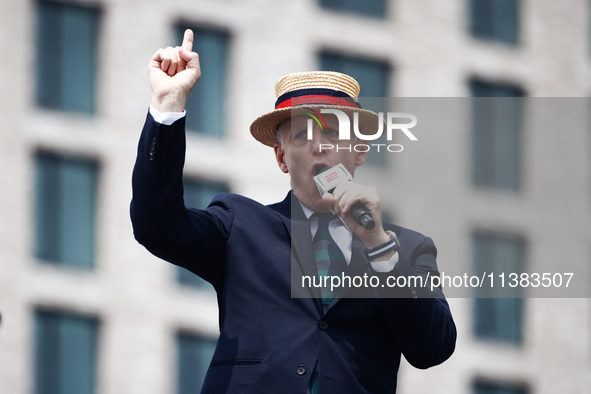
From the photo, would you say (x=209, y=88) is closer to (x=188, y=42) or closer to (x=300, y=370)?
(x=188, y=42)

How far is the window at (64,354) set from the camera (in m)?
26.8

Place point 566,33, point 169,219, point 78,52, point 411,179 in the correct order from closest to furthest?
point 169,219
point 411,179
point 78,52
point 566,33

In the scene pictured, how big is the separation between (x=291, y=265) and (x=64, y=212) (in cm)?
2282

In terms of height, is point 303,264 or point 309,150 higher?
point 309,150

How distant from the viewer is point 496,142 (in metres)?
28.7

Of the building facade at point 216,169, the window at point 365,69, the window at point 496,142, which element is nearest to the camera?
the building facade at point 216,169

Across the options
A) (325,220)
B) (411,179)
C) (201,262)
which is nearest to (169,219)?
(201,262)

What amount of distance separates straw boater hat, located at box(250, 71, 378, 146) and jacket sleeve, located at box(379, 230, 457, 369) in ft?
2.51

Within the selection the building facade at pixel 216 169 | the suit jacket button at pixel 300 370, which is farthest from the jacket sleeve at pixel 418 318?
the building facade at pixel 216 169

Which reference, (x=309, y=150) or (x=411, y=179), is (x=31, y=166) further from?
(x=309, y=150)

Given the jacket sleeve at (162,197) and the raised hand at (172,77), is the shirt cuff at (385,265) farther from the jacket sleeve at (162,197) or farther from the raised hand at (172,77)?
the raised hand at (172,77)

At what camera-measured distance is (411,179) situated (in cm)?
2678

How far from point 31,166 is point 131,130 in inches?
90.7

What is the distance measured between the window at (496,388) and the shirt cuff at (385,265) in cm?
2620
